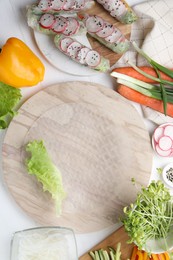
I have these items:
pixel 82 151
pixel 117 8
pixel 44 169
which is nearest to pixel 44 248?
pixel 44 169

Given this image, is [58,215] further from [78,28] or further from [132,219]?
[78,28]

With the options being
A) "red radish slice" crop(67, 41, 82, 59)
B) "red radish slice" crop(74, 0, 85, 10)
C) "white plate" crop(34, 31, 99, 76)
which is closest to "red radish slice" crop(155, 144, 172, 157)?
"white plate" crop(34, 31, 99, 76)

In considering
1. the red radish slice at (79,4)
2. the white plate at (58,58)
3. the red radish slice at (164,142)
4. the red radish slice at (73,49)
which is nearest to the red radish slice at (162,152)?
the red radish slice at (164,142)

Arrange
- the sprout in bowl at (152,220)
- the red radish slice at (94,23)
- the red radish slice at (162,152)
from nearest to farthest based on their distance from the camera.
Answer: the sprout in bowl at (152,220)
the red radish slice at (94,23)
the red radish slice at (162,152)

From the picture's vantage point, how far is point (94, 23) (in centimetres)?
208

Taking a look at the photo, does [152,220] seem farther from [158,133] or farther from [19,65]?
[19,65]

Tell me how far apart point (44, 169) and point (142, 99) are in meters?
0.47

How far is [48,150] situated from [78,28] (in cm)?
46

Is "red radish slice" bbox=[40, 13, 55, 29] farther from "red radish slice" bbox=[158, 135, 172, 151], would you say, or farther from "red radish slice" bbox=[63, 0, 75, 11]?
"red radish slice" bbox=[158, 135, 172, 151]

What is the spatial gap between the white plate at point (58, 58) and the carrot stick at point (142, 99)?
0.41 feet

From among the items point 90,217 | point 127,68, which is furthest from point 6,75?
point 90,217

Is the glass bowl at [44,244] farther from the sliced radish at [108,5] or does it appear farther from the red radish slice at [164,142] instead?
the sliced radish at [108,5]

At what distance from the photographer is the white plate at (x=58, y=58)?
2.08 m

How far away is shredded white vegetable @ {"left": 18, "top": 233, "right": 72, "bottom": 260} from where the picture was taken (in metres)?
1.99
